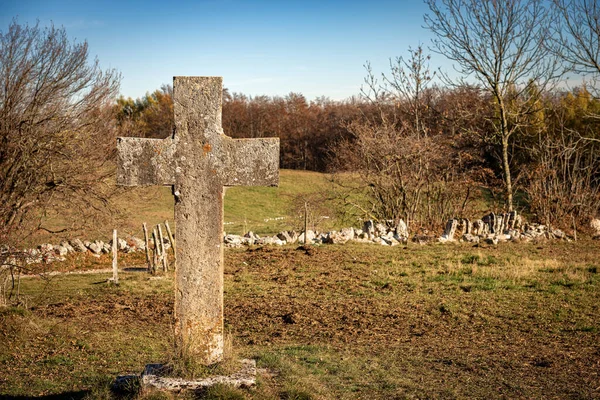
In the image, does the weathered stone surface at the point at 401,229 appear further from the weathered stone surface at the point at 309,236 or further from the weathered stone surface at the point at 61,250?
the weathered stone surface at the point at 61,250

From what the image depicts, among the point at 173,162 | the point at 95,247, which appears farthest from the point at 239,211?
the point at 173,162

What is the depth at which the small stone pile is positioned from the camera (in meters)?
18.8

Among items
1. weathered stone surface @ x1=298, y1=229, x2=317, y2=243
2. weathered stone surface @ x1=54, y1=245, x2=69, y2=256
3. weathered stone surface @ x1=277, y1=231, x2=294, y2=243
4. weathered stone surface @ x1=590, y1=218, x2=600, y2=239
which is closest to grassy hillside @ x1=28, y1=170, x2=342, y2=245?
weathered stone surface @ x1=54, y1=245, x2=69, y2=256

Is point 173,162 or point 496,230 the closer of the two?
point 173,162

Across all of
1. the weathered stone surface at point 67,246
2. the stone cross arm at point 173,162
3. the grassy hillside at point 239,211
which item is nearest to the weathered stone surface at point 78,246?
the weathered stone surface at point 67,246

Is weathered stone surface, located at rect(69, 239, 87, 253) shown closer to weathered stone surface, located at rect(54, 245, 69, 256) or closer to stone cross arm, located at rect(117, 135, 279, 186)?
weathered stone surface, located at rect(54, 245, 69, 256)

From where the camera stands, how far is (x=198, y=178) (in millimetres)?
5434

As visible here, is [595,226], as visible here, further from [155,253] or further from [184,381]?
[184,381]

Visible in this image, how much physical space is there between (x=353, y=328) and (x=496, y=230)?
1316 cm

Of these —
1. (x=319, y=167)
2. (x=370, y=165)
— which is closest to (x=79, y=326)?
(x=370, y=165)

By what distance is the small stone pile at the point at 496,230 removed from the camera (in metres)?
Result: 18.8

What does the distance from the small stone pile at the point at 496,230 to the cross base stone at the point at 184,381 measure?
1421 cm

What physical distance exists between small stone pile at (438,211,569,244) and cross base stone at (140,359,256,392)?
559 inches

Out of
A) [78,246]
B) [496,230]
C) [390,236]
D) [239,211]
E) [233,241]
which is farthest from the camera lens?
[239,211]
